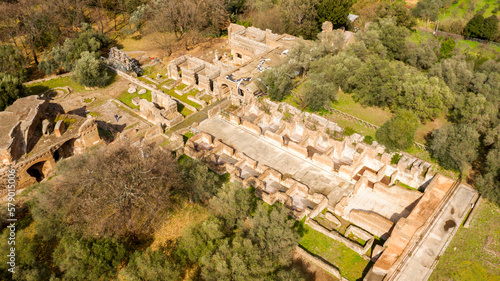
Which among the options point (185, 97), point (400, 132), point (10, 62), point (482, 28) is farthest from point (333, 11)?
point (10, 62)

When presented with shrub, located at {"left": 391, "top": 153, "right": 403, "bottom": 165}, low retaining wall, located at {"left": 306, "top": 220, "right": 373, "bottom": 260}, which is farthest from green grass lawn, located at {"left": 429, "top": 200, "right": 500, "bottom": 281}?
shrub, located at {"left": 391, "top": 153, "right": 403, "bottom": 165}

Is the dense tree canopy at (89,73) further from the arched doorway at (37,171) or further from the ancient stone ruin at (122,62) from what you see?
the arched doorway at (37,171)

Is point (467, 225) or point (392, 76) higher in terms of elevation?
point (392, 76)

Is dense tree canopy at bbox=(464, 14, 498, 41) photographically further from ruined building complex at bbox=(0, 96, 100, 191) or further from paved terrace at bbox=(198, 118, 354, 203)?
ruined building complex at bbox=(0, 96, 100, 191)

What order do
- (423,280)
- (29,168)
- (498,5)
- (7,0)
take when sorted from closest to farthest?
(423,280), (29,168), (7,0), (498,5)

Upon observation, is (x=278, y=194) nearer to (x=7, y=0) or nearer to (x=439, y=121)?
(x=439, y=121)

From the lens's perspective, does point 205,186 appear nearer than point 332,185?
Yes

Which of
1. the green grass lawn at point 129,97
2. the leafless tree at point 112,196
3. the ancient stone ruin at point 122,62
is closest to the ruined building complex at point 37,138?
the green grass lawn at point 129,97

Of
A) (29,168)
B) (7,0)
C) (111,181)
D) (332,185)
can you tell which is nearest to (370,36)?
(332,185)
